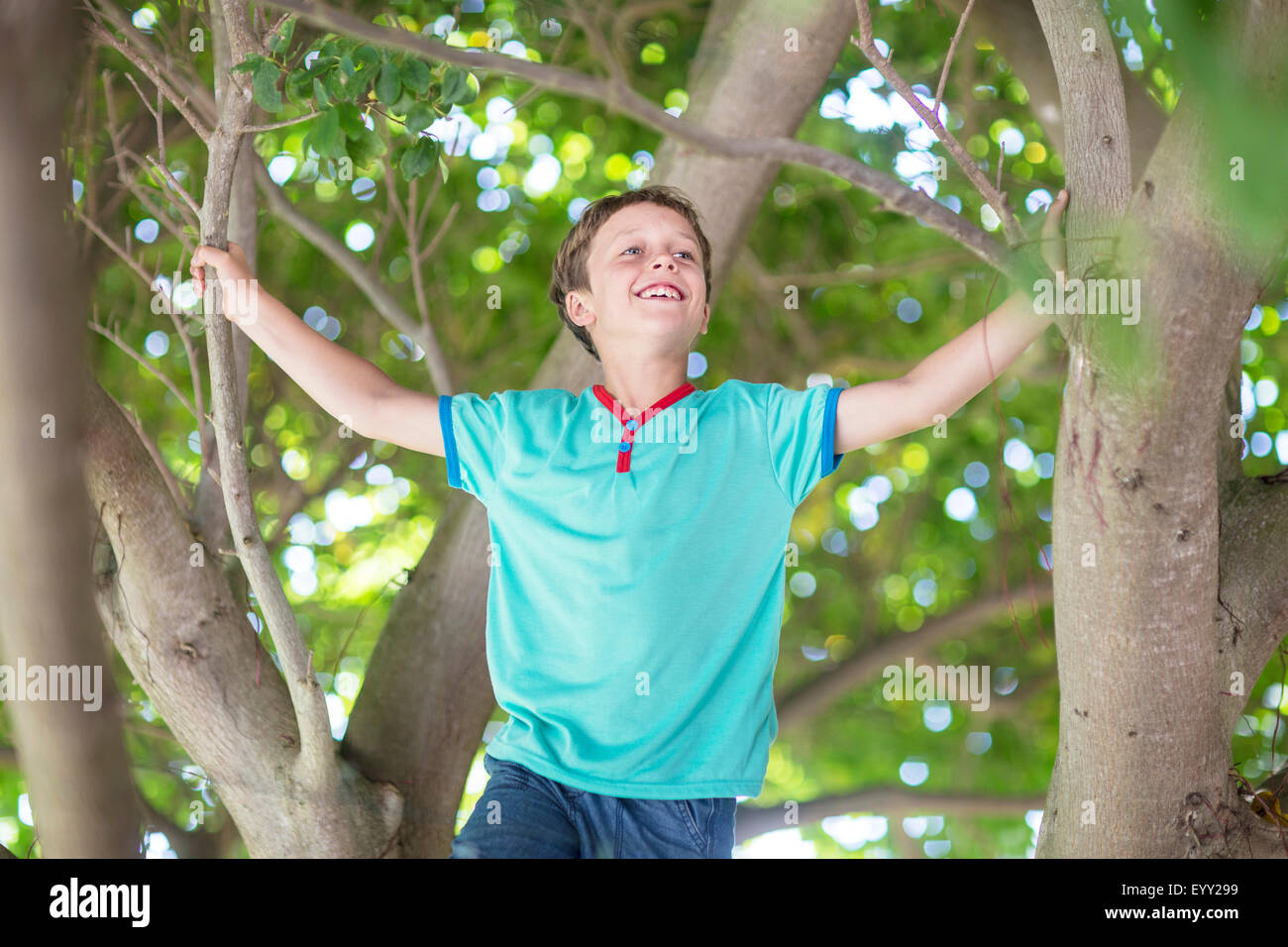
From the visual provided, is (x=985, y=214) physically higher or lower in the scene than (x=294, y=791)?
higher

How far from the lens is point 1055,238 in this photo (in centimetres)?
187

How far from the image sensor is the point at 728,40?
309cm

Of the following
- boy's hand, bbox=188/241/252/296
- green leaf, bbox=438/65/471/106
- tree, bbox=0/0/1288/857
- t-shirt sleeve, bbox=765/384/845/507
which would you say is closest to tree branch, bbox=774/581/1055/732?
tree, bbox=0/0/1288/857

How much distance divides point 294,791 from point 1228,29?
2.29m

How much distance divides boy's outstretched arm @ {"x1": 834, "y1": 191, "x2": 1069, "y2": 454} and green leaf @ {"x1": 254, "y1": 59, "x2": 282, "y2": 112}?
112cm

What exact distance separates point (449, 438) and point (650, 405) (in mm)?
422

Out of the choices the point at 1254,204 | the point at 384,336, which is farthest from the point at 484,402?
the point at 384,336

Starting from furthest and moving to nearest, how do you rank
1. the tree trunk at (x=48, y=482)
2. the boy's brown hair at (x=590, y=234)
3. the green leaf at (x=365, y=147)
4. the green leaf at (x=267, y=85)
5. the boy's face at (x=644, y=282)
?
the boy's brown hair at (x=590, y=234), the boy's face at (x=644, y=282), the tree trunk at (x=48, y=482), the green leaf at (x=365, y=147), the green leaf at (x=267, y=85)

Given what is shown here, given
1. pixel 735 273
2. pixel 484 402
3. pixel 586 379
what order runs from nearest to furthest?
pixel 484 402 < pixel 586 379 < pixel 735 273

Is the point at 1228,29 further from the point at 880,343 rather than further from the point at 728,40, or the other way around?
the point at 880,343

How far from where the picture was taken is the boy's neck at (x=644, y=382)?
94.5 inches

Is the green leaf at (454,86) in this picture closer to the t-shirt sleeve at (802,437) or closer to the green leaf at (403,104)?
the green leaf at (403,104)

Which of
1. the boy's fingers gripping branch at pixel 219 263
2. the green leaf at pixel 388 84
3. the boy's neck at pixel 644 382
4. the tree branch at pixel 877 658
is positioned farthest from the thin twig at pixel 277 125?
the tree branch at pixel 877 658

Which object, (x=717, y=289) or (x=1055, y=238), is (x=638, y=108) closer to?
(x=1055, y=238)
